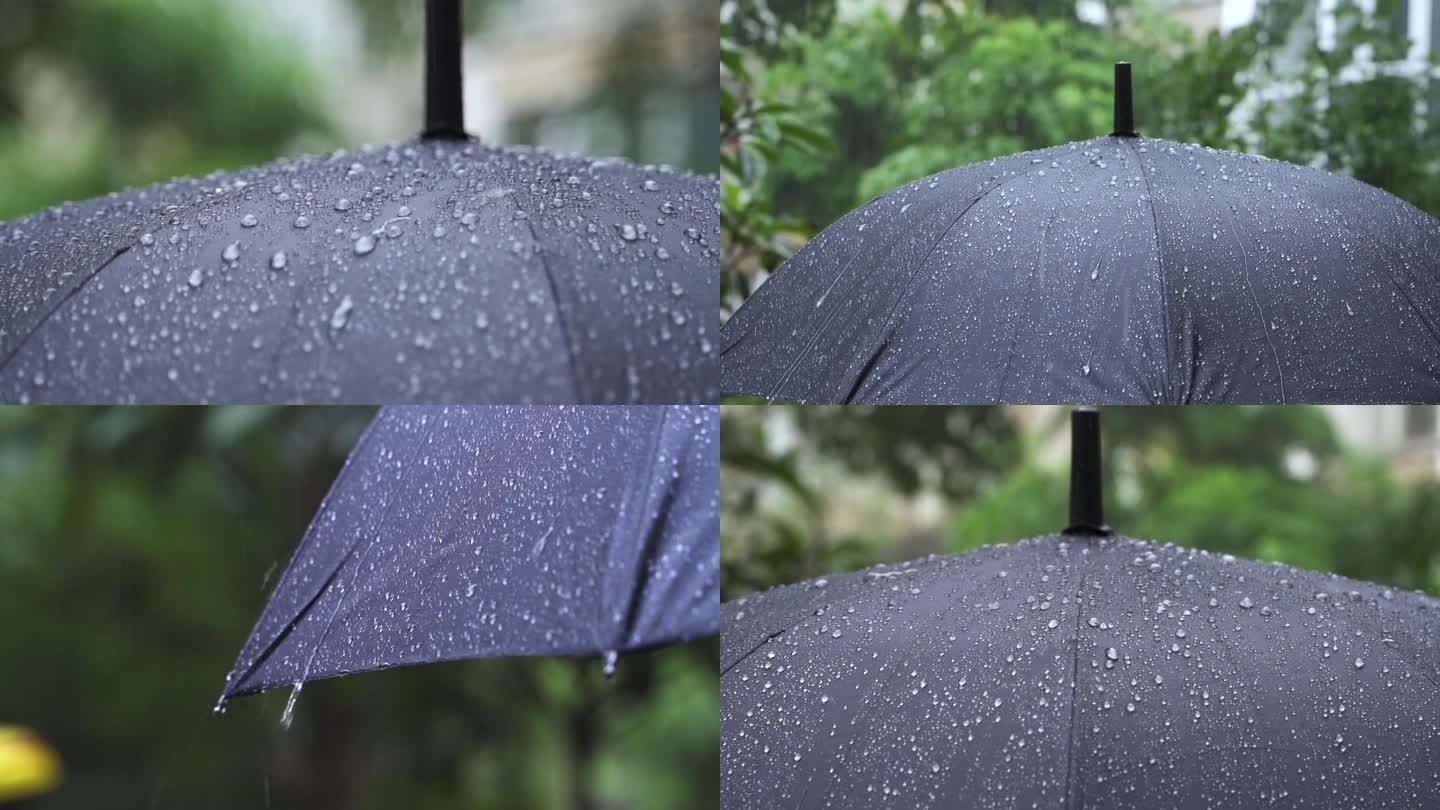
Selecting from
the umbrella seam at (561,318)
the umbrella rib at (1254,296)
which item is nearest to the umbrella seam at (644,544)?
the umbrella seam at (561,318)

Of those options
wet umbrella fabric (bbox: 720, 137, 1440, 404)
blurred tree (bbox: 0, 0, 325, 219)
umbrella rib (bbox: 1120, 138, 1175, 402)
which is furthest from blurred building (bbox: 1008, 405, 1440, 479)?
blurred tree (bbox: 0, 0, 325, 219)

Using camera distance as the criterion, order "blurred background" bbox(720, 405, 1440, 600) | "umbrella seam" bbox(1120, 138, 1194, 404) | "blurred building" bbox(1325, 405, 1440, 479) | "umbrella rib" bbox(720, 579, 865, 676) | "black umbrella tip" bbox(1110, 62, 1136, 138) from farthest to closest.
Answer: "blurred building" bbox(1325, 405, 1440, 479), "blurred background" bbox(720, 405, 1440, 600), "black umbrella tip" bbox(1110, 62, 1136, 138), "umbrella rib" bbox(720, 579, 865, 676), "umbrella seam" bbox(1120, 138, 1194, 404)

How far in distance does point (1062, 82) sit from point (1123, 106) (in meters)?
1.45

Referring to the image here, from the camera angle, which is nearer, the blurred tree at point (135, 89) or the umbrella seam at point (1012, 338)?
the umbrella seam at point (1012, 338)

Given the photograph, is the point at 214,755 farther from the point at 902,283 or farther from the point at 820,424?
the point at 902,283

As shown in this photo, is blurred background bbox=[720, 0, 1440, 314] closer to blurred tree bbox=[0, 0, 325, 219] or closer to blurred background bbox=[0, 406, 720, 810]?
blurred background bbox=[0, 406, 720, 810]

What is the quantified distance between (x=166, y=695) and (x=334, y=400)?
4.89 metres

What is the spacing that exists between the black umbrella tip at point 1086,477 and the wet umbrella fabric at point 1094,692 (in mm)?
83

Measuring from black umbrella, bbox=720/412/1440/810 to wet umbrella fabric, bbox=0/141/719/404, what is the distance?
1.07ft

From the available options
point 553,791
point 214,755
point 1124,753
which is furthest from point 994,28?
point 214,755

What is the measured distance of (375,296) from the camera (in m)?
1.09

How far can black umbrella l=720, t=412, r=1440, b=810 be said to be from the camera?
106 centimetres

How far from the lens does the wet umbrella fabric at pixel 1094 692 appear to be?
1063 millimetres

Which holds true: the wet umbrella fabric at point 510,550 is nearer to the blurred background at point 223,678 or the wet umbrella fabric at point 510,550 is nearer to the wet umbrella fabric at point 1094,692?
the wet umbrella fabric at point 1094,692
